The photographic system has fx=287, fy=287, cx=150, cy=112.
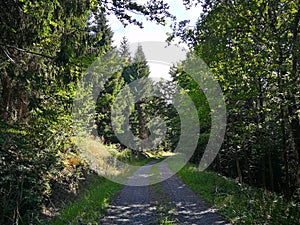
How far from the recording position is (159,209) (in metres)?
8.85

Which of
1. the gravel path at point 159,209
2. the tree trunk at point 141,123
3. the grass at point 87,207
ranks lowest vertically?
the gravel path at point 159,209

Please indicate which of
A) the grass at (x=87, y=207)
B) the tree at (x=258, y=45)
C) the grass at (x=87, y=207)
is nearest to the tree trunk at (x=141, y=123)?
the grass at (x=87, y=207)

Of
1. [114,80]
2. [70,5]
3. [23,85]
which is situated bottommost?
[23,85]

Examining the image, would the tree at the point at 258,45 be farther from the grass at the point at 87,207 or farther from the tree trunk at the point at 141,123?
the tree trunk at the point at 141,123

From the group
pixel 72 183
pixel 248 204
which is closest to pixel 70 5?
pixel 72 183

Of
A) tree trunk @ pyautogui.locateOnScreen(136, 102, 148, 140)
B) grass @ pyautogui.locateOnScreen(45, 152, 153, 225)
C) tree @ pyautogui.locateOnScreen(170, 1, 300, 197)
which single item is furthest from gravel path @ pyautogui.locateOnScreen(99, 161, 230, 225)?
tree trunk @ pyautogui.locateOnScreen(136, 102, 148, 140)

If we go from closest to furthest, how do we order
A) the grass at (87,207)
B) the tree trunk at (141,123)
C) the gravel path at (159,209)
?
the grass at (87,207) → the gravel path at (159,209) → the tree trunk at (141,123)

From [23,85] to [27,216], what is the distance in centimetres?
321

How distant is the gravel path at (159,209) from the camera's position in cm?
757

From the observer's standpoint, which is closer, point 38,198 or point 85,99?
point 38,198

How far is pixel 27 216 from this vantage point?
6.07m

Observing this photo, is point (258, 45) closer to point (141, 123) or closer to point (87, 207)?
point (87, 207)

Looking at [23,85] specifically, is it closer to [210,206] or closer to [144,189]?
[210,206]

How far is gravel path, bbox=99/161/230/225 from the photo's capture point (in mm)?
7566
